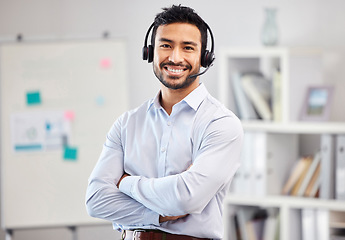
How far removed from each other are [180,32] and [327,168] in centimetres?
184

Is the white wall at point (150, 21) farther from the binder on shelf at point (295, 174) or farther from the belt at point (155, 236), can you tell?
the belt at point (155, 236)

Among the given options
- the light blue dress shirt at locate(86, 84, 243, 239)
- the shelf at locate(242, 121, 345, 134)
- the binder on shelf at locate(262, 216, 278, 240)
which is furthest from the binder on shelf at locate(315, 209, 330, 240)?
the light blue dress shirt at locate(86, 84, 243, 239)

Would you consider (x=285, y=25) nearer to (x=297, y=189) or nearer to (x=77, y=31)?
(x=297, y=189)

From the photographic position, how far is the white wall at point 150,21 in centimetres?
358

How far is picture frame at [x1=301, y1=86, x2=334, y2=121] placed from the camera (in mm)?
3285

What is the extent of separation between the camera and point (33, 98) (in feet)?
12.0

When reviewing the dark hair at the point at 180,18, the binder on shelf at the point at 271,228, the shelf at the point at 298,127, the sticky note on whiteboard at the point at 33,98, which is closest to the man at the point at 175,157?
the dark hair at the point at 180,18

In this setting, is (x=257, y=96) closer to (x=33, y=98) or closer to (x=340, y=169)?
(x=340, y=169)

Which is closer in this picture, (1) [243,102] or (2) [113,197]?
(2) [113,197]

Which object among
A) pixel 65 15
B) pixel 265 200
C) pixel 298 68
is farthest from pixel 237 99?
pixel 65 15

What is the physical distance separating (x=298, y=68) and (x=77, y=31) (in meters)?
1.68

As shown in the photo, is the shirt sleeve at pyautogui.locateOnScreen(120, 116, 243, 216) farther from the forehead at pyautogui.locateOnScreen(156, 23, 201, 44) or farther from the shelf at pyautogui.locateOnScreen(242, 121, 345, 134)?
the shelf at pyautogui.locateOnScreen(242, 121, 345, 134)

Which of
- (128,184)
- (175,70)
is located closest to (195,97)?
(175,70)

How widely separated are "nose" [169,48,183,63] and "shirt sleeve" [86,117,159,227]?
12.5 inches
